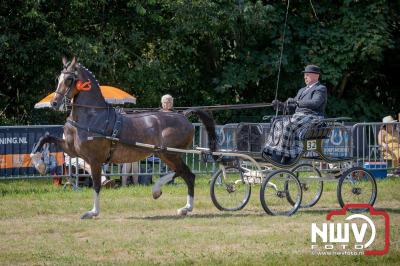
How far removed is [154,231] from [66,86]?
2761mm

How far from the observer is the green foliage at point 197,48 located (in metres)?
25.7

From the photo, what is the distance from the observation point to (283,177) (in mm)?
13641

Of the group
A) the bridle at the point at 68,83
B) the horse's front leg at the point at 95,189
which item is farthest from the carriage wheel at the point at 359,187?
the bridle at the point at 68,83

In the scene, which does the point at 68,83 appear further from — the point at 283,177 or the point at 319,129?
the point at 319,129

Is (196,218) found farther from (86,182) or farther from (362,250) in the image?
(86,182)

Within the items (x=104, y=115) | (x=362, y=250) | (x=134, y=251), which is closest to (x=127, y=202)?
(x=104, y=115)

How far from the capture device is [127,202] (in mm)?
15203

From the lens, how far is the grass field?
9.95 metres

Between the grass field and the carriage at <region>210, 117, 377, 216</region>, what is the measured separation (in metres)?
0.28

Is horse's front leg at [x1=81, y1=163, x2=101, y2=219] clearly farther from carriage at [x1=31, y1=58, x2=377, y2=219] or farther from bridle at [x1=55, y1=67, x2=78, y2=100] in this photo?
bridle at [x1=55, y1=67, x2=78, y2=100]

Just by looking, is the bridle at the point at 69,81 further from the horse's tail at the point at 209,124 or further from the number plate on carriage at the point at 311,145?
the number plate on carriage at the point at 311,145

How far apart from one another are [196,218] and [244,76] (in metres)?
14.4

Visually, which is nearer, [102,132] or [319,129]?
[102,132]

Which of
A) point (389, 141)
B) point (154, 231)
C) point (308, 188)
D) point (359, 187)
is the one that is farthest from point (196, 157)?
point (154, 231)
